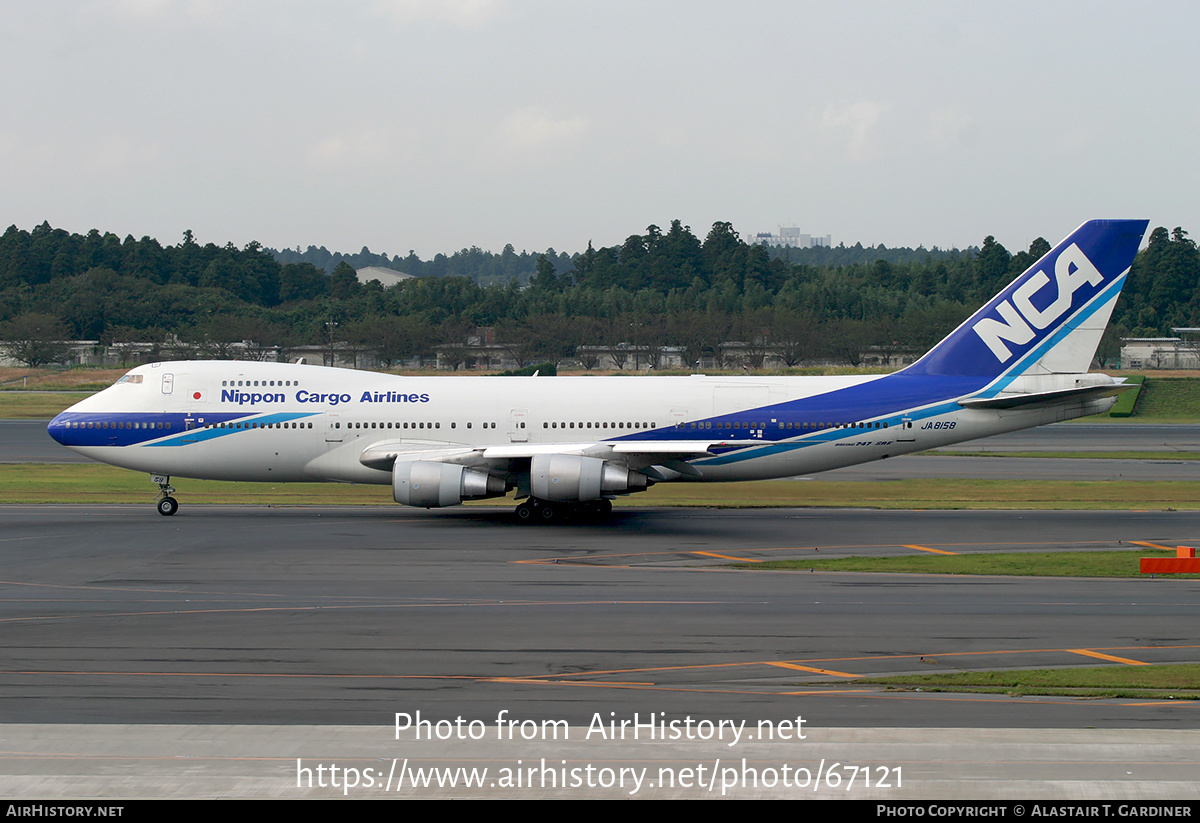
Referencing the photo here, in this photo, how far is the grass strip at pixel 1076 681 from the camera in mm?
16781

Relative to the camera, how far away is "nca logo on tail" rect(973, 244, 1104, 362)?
3691 centimetres

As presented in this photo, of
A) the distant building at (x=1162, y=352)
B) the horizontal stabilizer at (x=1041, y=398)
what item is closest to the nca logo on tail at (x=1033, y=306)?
the horizontal stabilizer at (x=1041, y=398)

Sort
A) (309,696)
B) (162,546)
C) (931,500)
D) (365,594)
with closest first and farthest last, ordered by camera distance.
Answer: (309,696)
(365,594)
(162,546)
(931,500)

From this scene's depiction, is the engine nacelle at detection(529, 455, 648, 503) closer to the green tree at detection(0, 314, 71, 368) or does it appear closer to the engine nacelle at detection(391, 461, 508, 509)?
the engine nacelle at detection(391, 461, 508, 509)

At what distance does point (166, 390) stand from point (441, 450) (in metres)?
9.91

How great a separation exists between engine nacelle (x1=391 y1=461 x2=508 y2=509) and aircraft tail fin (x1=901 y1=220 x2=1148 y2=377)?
16579mm

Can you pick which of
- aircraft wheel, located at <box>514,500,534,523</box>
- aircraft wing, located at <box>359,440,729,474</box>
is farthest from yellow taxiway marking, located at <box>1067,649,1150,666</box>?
aircraft wheel, located at <box>514,500,534,523</box>

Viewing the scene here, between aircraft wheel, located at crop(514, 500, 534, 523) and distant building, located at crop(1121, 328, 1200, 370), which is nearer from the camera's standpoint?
aircraft wheel, located at crop(514, 500, 534, 523)

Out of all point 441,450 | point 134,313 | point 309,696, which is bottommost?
point 309,696

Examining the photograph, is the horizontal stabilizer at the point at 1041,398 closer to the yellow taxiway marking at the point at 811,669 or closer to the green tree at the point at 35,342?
the yellow taxiway marking at the point at 811,669

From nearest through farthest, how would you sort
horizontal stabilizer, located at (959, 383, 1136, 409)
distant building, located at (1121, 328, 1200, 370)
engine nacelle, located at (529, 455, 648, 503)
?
1. engine nacelle, located at (529, 455, 648, 503)
2. horizontal stabilizer, located at (959, 383, 1136, 409)
3. distant building, located at (1121, 328, 1200, 370)

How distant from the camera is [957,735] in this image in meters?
14.6

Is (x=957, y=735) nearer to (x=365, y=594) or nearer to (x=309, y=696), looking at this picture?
(x=309, y=696)

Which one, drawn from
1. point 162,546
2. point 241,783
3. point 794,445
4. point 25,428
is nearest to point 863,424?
point 794,445
